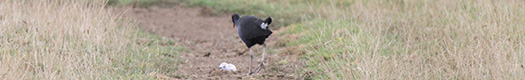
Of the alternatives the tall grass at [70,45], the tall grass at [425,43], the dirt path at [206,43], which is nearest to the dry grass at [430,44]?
the tall grass at [425,43]

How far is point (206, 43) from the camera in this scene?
358 inches

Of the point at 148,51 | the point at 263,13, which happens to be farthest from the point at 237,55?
the point at 263,13

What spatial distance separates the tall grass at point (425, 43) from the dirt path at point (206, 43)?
381 millimetres

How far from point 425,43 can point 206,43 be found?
160 inches

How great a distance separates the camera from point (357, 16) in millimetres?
8047

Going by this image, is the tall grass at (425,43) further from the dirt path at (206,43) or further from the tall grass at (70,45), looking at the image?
the tall grass at (70,45)

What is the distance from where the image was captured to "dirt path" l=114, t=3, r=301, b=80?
5867 mm

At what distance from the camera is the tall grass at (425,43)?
4402 millimetres

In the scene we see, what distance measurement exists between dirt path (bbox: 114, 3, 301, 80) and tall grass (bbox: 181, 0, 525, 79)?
381 mm

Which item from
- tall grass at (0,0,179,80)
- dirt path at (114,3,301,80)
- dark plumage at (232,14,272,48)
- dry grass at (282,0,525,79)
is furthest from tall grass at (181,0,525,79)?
tall grass at (0,0,179,80)

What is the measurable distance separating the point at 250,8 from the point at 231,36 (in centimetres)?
211

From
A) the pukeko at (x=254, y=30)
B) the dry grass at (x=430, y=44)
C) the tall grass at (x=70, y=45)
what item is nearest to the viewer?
the dry grass at (x=430, y=44)

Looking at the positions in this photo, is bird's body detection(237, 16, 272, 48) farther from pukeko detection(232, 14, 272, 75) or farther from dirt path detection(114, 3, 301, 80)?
dirt path detection(114, 3, 301, 80)

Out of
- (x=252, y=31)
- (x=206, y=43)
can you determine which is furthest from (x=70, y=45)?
(x=206, y=43)
